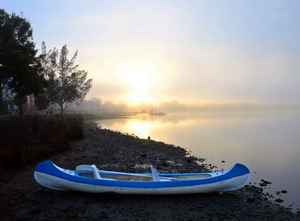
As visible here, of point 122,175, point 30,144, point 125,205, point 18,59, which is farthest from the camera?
point 18,59

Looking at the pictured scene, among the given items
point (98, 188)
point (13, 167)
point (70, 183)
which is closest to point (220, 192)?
point (98, 188)

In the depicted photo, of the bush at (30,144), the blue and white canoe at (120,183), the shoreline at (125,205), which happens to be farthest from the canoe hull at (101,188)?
the bush at (30,144)

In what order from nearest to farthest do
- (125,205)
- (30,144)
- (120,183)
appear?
(125,205) → (120,183) → (30,144)

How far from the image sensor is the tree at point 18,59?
2273cm

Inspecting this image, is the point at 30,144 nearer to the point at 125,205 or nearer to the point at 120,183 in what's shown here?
the point at 120,183

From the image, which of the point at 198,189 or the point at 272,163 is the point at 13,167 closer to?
the point at 198,189

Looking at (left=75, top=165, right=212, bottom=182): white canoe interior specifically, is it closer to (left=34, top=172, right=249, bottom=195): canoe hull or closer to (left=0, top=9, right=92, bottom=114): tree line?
(left=34, top=172, right=249, bottom=195): canoe hull

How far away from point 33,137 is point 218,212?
10.1 meters

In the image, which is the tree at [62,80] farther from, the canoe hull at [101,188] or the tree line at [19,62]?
the canoe hull at [101,188]

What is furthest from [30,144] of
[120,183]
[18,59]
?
[18,59]

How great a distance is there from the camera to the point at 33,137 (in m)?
13.1

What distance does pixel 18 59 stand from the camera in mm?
22750

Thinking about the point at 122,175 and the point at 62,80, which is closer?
the point at 122,175

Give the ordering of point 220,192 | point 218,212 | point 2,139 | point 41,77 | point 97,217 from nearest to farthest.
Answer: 1. point 97,217
2. point 218,212
3. point 220,192
4. point 2,139
5. point 41,77
